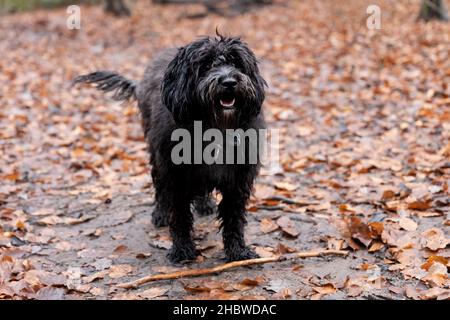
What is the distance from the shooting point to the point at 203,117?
14.4 ft

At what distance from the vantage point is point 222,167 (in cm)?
457

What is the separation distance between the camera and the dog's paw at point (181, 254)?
483 cm

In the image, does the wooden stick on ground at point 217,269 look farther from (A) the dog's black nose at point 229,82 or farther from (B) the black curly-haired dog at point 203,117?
(A) the dog's black nose at point 229,82

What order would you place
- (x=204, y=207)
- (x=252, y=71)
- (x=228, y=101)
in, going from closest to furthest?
(x=228, y=101)
(x=252, y=71)
(x=204, y=207)

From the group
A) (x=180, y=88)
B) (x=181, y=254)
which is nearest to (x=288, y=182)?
(x=181, y=254)

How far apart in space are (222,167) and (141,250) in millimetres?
1214

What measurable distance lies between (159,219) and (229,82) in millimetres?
1999

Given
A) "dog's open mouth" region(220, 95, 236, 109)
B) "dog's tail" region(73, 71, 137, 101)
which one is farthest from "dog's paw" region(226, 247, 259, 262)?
"dog's tail" region(73, 71, 137, 101)

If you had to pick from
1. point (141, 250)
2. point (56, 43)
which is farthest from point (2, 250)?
point (56, 43)

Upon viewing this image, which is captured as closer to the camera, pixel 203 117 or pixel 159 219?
pixel 203 117

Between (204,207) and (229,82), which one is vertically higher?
(229,82)

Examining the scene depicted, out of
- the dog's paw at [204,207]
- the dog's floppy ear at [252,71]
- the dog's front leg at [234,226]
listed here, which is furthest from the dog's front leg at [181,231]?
the dog's floppy ear at [252,71]

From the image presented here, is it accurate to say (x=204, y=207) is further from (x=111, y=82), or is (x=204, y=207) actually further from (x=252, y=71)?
(x=252, y=71)

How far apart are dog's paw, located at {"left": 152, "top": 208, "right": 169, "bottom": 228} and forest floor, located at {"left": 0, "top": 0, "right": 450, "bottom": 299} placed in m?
0.08
